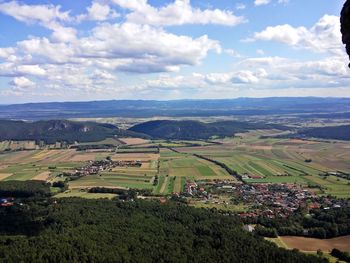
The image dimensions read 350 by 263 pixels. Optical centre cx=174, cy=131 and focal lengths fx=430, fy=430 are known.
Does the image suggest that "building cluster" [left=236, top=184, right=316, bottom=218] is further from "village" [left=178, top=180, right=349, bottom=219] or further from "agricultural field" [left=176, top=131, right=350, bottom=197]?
"agricultural field" [left=176, top=131, right=350, bottom=197]

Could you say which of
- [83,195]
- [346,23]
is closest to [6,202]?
[83,195]

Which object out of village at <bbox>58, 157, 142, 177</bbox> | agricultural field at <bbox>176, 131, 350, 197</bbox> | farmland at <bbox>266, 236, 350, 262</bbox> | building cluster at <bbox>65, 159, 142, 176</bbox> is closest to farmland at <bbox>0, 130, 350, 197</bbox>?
agricultural field at <bbox>176, 131, 350, 197</bbox>

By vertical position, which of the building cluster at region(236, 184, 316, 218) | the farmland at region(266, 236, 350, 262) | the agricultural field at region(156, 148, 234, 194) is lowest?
the farmland at region(266, 236, 350, 262)

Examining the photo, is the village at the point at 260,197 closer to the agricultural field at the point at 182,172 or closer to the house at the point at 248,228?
the agricultural field at the point at 182,172

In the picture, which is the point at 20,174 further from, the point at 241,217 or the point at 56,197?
the point at 241,217

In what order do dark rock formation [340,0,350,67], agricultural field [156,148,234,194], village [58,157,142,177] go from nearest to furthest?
dark rock formation [340,0,350,67] → agricultural field [156,148,234,194] → village [58,157,142,177]

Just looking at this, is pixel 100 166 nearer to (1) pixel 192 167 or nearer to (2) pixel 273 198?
(1) pixel 192 167

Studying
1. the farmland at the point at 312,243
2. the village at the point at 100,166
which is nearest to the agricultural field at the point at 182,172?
the village at the point at 100,166

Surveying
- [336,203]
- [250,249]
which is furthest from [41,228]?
[336,203]
